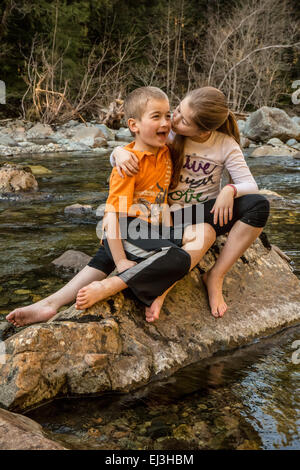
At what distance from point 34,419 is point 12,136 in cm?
1088

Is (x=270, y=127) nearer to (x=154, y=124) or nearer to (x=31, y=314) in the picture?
(x=154, y=124)

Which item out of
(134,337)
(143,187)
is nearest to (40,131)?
(143,187)

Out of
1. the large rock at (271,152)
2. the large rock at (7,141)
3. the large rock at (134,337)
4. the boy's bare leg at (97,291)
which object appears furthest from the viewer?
the large rock at (7,141)

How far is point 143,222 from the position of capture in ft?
7.06

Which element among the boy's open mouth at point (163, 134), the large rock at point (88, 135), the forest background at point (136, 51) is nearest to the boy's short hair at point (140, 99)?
the boy's open mouth at point (163, 134)

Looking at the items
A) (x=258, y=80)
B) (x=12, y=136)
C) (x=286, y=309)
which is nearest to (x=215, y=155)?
(x=286, y=309)

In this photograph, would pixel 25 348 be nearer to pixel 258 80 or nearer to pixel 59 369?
pixel 59 369

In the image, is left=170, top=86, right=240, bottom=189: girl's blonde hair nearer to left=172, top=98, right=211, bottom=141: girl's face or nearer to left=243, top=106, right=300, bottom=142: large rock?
left=172, top=98, right=211, bottom=141: girl's face

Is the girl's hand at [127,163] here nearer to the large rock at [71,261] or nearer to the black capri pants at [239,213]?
the black capri pants at [239,213]

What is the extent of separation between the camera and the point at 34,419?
1.58m

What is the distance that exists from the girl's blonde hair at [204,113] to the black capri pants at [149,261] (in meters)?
0.43

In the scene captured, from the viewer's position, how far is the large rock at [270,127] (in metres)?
12.3

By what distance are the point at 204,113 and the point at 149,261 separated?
0.76m

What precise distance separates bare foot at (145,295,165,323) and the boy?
16 millimetres
